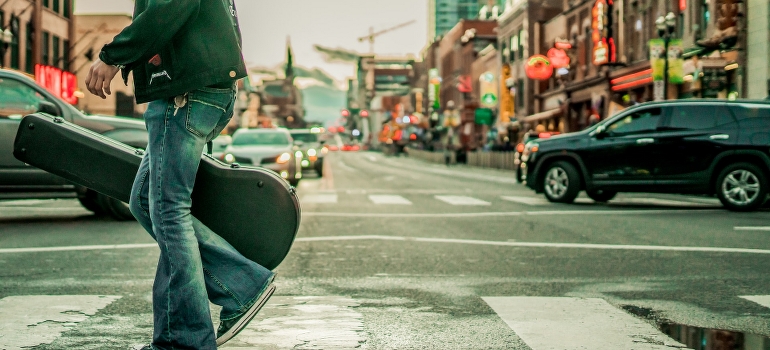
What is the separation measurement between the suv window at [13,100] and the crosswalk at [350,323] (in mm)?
6760

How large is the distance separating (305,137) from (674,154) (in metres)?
21.8

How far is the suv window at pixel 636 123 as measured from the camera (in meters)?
16.5

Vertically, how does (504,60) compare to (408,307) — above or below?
above

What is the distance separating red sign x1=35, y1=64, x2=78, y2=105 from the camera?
146ft

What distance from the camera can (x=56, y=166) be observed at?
13.8 feet

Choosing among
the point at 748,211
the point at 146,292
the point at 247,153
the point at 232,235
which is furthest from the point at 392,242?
the point at 247,153

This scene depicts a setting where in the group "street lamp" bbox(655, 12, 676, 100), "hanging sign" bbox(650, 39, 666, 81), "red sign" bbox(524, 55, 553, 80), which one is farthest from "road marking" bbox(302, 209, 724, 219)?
"red sign" bbox(524, 55, 553, 80)

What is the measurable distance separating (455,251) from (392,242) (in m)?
0.99

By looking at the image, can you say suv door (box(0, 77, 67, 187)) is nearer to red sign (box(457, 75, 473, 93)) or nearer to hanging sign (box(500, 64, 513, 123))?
hanging sign (box(500, 64, 513, 123))

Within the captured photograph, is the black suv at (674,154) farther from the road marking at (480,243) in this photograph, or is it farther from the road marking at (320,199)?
the road marking at (480,243)

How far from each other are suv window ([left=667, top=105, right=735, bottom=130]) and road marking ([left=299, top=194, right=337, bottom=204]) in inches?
228

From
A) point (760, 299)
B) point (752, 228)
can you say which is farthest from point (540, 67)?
point (760, 299)

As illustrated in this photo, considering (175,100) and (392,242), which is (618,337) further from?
(392,242)

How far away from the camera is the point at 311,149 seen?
34.3 metres
